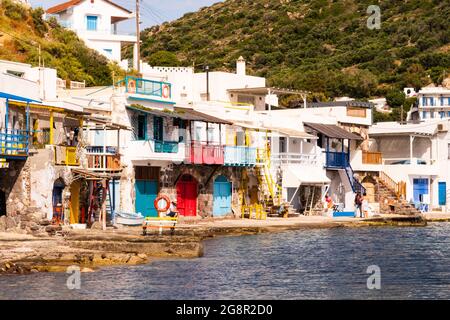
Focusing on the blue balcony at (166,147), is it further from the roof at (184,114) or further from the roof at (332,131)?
the roof at (332,131)

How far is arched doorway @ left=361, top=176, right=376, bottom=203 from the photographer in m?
74.6

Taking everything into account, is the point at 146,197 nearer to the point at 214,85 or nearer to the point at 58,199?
the point at 58,199

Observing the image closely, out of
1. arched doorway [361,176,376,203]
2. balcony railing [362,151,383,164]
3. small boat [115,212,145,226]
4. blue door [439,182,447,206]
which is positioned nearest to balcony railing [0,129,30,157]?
small boat [115,212,145,226]

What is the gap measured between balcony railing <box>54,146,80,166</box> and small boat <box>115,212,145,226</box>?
3.95 meters

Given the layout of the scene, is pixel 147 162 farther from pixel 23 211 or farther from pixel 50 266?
pixel 50 266

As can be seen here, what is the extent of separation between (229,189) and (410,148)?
20.0 metres

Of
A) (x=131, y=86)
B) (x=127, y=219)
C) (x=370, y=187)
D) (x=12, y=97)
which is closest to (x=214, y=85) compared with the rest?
(x=370, y=187)

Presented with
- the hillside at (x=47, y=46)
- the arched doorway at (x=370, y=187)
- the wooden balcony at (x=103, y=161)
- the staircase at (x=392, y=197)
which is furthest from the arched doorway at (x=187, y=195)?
the hillside at (x=47, y=46)

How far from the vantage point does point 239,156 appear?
202 feet

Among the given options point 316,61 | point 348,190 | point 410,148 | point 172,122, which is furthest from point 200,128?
point 316,61

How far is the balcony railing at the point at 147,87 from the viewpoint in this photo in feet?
182

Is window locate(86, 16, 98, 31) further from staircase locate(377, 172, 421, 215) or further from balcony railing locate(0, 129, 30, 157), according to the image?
balcony railing locate(0, 129, 30, 157)

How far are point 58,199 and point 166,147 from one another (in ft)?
34.1

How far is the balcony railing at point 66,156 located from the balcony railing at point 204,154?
1154cm
